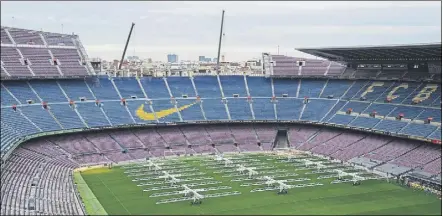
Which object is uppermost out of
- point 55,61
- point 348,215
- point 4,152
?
point 55,61

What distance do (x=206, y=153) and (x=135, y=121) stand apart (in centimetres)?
1128

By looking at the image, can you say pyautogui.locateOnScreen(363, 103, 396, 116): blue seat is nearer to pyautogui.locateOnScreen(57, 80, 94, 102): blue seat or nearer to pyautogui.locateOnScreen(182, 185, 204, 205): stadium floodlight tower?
pyautogui.locateOnScreen(182, 185, 204, 205): stadium floodlight tower

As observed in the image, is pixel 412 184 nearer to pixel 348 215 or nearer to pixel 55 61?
pixel 348 215

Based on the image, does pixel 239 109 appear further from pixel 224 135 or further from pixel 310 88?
pixel 310 88

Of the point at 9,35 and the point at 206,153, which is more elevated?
the point at 9,35

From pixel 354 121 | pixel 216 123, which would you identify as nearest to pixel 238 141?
pixel 216 123

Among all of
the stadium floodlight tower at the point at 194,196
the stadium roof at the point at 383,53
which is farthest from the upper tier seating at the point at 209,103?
the stadium floodlight tower at the point at 194,196

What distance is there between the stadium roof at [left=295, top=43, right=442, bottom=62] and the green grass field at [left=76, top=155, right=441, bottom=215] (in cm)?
2054

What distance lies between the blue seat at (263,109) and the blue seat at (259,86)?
174 cm

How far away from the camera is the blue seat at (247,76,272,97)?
8444 centimetres

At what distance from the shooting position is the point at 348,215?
41.0 metres

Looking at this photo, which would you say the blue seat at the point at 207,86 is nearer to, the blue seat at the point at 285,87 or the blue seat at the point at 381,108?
the blue seat at the point at 285,87

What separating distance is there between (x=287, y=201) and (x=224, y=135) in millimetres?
30605

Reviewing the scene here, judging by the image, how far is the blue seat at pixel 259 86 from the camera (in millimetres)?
84438
